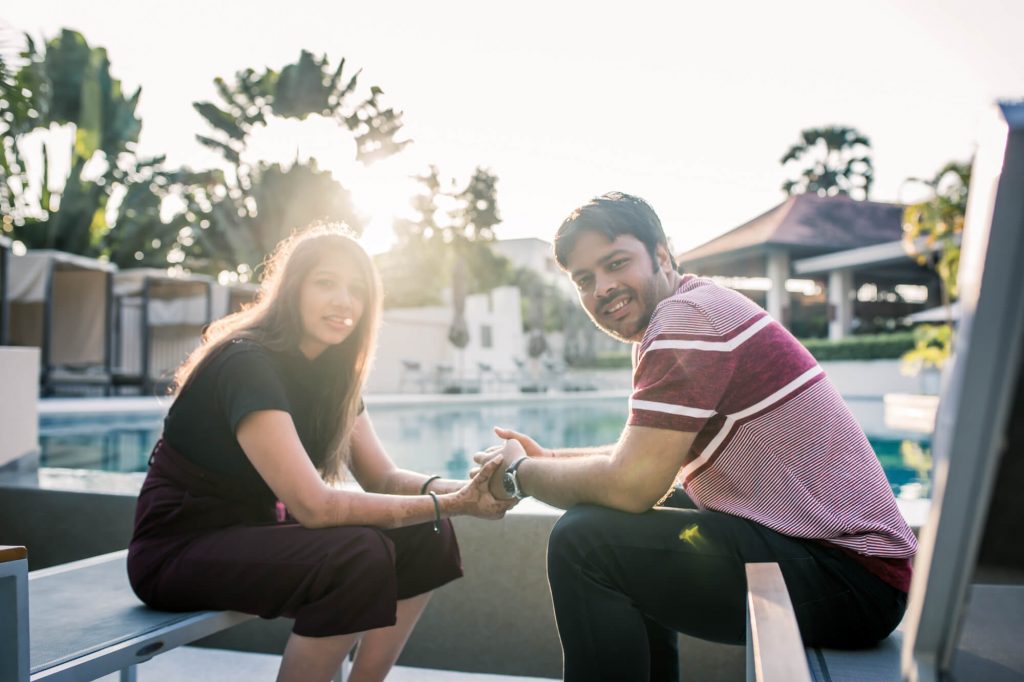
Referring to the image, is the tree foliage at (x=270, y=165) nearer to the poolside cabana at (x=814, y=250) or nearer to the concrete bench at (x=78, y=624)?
the poolside cabana at (x=814, y=250)

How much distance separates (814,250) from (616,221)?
22370 mm

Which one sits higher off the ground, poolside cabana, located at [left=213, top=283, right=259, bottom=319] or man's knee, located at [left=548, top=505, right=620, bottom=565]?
poolside cabana, located at [left=213, top=283, right=259, bottom=319]

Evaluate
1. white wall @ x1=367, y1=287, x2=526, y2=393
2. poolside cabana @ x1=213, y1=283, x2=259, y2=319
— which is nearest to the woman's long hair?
poolside cabana @ x1=213, y1=283, x2=259, y2=319

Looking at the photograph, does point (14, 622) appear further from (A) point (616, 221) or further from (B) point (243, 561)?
(A) point (616, 221)

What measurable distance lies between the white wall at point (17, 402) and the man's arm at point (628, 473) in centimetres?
290

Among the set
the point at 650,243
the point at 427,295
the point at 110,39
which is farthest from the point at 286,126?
the point at 650,243

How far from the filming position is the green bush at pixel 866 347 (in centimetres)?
1811

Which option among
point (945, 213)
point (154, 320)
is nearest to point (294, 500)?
point (945, 213)

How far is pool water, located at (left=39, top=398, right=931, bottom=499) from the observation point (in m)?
6.77

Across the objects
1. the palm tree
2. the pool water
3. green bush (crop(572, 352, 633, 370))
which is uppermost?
the palm tree

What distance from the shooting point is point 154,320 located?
14.3 m

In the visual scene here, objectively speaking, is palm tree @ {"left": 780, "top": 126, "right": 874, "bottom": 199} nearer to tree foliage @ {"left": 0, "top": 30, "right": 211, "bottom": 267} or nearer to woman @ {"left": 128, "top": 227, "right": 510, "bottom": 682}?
tree foliage @ {"left": 0, "top": 30, "right": 211, "bottom": 267}

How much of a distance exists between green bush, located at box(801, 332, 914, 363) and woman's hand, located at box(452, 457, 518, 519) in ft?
60.1

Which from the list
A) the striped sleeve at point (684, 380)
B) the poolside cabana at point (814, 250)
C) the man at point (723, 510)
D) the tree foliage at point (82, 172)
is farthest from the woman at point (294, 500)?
the poolside cabana at point (814, 250)
